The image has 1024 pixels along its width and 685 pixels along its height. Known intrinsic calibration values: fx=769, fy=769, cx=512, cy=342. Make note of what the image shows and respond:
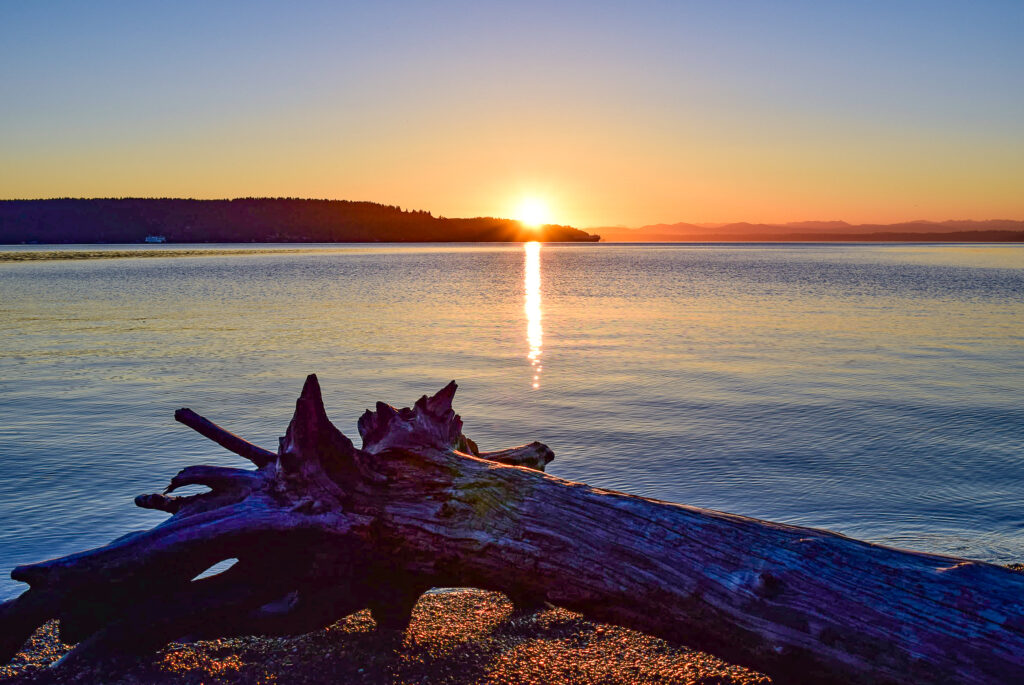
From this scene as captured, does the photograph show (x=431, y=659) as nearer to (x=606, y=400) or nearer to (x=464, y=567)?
A: (x=464, y=567)

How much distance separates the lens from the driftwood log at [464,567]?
329cm

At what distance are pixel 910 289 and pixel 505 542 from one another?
124 feet

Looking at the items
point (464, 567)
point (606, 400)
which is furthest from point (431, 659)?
point (606, 400)

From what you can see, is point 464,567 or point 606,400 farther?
point 606,400

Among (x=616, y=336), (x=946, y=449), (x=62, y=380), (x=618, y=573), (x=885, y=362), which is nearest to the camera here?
(x=618, y=573)

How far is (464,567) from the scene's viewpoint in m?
3.80

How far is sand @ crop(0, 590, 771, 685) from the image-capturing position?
12.0ft

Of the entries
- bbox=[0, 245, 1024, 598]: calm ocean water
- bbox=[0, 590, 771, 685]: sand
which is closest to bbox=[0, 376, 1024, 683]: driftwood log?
bbox=[0, 590, 771, 685]: sand

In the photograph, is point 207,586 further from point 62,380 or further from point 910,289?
point 910,289

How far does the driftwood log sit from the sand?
4.4 inches

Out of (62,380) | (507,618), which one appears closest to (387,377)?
(62,380)

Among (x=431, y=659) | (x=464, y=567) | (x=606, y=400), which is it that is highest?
(x=464, y=567)

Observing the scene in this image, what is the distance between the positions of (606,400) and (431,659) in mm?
7489

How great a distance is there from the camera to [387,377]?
1299 centimetres
